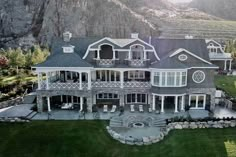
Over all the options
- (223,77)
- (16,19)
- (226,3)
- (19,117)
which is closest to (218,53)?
(223,77)

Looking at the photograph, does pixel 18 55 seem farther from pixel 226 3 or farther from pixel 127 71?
pixel 226 3

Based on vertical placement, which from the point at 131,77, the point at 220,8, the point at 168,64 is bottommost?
the point at 131,77

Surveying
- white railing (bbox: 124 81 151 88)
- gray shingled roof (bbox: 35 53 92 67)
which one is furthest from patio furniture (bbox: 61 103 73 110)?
white railing (bbox: 124 81 151 88)

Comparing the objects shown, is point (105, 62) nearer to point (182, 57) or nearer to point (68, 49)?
point (68, 49)

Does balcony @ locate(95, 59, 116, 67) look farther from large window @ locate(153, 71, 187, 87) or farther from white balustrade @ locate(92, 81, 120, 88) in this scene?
large window @ locate(153, 71, 187, 87)

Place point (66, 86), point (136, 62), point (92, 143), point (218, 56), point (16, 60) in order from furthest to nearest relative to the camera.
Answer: point (218, 56), point (16, 60), point (136, 62), point (66, 86), point (92, 143)

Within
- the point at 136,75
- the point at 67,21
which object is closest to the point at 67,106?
the point at 136,75
